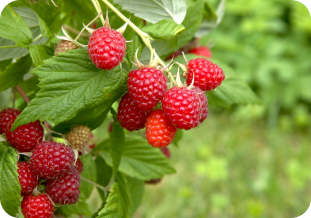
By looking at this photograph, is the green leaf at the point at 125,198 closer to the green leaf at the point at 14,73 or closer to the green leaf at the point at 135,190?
the green leaf at the point at 135,190

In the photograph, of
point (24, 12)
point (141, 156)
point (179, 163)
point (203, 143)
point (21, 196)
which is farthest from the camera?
point (203, 143)

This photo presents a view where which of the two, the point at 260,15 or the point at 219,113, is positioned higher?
the point at 260,15

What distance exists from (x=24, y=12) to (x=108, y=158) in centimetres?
64

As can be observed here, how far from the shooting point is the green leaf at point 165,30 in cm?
89

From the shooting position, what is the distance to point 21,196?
2.97ft

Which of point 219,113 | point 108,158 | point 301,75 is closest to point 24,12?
point 108,158

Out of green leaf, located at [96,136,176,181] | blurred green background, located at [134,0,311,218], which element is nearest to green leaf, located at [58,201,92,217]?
green leaf, located at [96,136,176,181]

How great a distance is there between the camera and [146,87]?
83 centimetres

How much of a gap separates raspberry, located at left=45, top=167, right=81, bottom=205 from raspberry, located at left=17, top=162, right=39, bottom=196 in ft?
0.14

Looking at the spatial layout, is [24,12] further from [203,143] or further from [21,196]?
[203,143]

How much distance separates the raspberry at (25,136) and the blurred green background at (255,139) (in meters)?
1.97

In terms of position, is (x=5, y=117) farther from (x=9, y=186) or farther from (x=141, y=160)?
(x=141, y=160)

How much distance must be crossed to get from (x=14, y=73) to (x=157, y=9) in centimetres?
49

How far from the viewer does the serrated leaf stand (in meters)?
1.02
